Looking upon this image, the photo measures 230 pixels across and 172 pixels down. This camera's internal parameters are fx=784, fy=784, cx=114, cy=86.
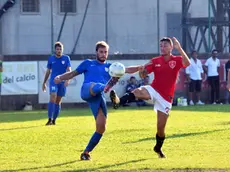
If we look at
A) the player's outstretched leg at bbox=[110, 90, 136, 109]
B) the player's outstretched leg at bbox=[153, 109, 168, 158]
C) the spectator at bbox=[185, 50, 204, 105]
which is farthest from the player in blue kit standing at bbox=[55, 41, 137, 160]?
the spectator at bbox=[185, 50, 204, 105]

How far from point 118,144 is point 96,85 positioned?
10.4 feet

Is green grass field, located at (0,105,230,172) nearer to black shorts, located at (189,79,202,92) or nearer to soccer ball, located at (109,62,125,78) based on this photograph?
soccer ball, located at (109,62,125,78)

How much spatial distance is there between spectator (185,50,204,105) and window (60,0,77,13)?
34.3 ft

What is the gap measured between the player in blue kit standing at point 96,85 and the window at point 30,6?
2734 centimetres

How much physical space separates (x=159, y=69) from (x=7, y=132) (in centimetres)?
678

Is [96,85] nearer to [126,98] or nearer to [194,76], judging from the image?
[126,98]

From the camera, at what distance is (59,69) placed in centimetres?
2170

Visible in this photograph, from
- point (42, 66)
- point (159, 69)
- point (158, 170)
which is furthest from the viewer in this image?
point (42, 66)

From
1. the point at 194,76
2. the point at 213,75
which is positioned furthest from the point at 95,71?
the point at 213,75

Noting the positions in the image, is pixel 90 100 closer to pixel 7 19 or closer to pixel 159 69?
pixel 159 69

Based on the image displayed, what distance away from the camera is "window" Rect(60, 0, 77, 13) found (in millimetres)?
40906

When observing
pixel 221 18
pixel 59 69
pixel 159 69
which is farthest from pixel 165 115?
pixel 221 18

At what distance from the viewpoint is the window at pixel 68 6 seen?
134 ft

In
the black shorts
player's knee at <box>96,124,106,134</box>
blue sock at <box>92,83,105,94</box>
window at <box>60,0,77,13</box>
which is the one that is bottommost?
the black shorts
